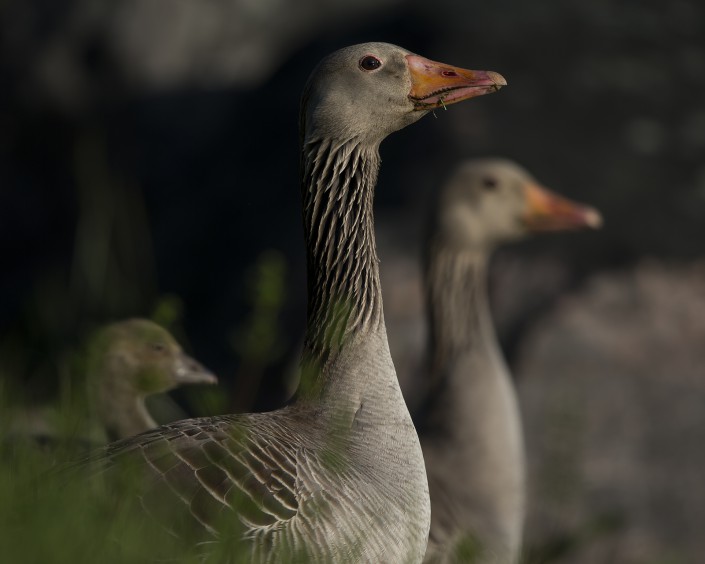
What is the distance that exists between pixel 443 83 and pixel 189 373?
2.44 metres

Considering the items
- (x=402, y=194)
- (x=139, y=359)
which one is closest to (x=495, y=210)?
(x=402, y=194)

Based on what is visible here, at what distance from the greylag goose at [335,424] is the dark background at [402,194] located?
53 centimetres

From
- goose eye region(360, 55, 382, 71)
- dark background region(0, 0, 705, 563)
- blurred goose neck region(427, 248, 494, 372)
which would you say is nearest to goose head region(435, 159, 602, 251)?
blurred goose neck region(427, 248, 494, 372)

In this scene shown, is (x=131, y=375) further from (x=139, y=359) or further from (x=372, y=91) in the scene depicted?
(x=372, y=91)

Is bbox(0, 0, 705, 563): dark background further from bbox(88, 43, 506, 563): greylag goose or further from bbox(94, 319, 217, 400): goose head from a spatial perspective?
bbox(88, 43, 506, 563): greylag goose

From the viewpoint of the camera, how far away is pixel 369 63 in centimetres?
600

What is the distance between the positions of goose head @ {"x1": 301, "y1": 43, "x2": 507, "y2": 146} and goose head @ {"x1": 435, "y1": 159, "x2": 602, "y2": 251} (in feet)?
10.6

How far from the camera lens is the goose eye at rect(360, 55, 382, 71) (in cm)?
599

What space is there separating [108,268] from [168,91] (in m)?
3.80

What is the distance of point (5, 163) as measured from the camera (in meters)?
15.5

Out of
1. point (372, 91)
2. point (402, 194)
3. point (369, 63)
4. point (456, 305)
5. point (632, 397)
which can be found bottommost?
point (632, 397)

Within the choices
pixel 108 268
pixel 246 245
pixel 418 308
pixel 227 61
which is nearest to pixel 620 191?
pixel 418 308

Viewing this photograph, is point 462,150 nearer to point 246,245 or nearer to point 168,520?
point 246,245

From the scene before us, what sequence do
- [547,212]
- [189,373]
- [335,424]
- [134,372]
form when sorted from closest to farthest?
[335,424] < [134,372] < [189,373] < [547,212]
